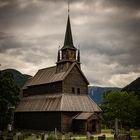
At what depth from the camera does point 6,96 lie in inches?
2186

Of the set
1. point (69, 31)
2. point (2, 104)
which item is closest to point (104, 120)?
point (69, 31)

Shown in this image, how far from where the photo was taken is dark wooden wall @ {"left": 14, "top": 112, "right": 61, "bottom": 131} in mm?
53219

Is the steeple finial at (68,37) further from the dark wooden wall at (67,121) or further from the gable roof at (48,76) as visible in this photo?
the dark wooden wall at (67,121)

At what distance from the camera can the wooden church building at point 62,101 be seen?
172 ft

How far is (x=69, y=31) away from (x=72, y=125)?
20.4 meters

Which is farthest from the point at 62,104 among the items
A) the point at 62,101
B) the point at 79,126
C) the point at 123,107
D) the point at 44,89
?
the point at 123,107

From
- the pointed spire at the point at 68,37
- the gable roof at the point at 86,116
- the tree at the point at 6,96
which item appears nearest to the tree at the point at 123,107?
the gable roof at the point at 86,116

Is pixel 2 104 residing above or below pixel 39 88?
below

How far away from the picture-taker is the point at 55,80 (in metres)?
57.8

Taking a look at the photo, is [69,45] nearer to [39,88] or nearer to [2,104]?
[39,88]

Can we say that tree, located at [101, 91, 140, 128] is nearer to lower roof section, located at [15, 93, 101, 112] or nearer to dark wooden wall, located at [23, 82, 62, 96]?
lower roof section, located at [15, 93, 101, 112]

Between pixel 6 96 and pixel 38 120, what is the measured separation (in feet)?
25.4

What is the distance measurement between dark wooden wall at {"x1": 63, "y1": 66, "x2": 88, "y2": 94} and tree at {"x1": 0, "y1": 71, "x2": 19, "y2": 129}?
393 inches

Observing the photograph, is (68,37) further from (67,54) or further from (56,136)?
(56,136)
